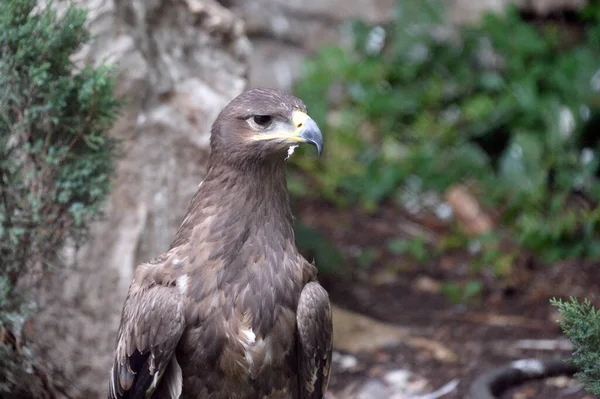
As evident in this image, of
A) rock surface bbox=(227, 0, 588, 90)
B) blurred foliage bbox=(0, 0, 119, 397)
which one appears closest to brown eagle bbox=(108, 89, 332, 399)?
blurred foliage bbox=(0, 0, 119, 397)

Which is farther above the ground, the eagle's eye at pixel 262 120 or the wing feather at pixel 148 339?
the eagle's eye at pixel 262 120

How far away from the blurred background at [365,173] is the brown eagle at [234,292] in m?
0.67

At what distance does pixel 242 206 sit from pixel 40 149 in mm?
1031

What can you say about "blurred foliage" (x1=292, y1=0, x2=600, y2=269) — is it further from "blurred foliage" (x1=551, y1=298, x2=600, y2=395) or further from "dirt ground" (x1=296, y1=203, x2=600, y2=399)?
"blurred foliage" (x1=551, y1=298, x2=600, y2=395)

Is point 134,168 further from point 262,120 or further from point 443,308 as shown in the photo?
point 443,308

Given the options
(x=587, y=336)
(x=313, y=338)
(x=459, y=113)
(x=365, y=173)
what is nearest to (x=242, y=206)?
(x=313, y=338)

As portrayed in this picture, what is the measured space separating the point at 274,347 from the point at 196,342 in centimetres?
31

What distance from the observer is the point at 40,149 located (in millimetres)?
3893

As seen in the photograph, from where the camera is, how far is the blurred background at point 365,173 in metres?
4.04

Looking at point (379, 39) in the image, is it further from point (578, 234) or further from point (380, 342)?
point (380, 342)

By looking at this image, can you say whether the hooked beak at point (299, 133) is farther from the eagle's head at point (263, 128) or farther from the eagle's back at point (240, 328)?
the eagle's back at point (240, 328)

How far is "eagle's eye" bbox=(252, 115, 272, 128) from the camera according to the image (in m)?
3.40

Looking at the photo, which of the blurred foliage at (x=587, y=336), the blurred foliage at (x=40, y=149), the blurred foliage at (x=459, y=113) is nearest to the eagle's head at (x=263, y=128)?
the blurred foliage at (x=40, y=149)

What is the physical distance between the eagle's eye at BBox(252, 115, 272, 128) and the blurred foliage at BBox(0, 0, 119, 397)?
2.68ft
